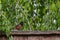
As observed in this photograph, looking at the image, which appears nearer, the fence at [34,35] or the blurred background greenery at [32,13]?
the fence at [34,35]

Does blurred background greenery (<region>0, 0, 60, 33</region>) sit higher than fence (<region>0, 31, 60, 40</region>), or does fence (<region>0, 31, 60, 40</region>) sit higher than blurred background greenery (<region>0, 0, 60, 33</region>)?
blurred background greenery (<region>0, 0, 60, 33</region>)

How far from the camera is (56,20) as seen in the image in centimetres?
296

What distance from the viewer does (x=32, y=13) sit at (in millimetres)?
3090

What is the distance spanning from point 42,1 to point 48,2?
143 millimetres

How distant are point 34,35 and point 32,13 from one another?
633 mm

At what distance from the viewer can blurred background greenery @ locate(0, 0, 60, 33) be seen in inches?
110

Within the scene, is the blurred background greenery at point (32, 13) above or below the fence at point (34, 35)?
above

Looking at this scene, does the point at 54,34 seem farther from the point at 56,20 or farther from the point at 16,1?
the point at 16,1

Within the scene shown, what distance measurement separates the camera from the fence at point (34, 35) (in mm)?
2490

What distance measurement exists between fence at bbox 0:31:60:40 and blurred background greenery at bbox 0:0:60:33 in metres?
0.18

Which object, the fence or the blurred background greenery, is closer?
the fence

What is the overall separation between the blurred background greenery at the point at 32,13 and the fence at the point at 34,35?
0.60ft

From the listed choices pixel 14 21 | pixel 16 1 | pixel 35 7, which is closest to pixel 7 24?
pixel 14 21

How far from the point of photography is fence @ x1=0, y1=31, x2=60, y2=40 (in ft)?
8.17
